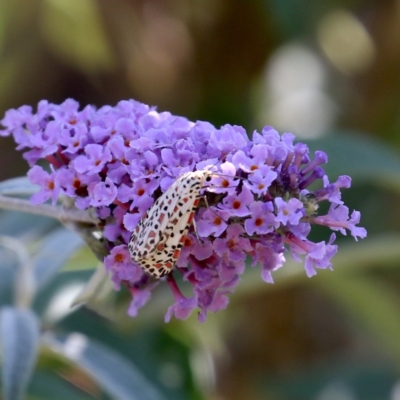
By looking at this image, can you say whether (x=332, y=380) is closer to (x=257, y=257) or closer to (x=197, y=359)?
(x=197, y=359)

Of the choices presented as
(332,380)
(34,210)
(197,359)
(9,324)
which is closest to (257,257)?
(34,210)

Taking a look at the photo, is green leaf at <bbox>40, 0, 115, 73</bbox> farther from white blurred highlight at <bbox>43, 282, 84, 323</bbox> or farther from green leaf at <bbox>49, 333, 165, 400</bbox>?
green leaf at <bbox>49, 333, 165, 400</bbox>

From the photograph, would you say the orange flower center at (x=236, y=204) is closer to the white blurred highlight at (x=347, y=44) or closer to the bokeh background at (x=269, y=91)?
the bokeh background at (x=269, y=91)

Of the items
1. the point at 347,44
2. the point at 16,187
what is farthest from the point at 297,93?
the point at 16,187

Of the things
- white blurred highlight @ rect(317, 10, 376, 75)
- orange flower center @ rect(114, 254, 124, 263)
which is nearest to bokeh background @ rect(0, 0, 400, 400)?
white blurred highlight @ rect(317, 10, 376, 75)

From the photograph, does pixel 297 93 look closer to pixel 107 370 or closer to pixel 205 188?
pixel 107 370

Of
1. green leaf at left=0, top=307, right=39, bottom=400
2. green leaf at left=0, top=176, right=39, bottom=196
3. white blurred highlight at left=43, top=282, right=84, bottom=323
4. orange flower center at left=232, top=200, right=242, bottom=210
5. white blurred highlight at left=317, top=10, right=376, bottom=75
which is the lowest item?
white blurred highlight at left=43, top=282, right=84, bottom=323
